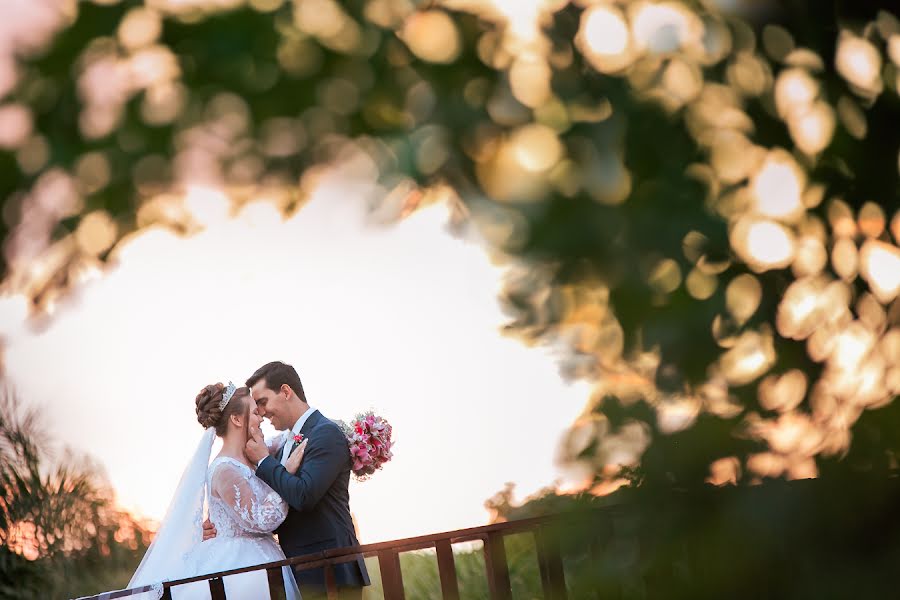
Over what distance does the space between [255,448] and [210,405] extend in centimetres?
35

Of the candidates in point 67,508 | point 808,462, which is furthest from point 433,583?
point 808,462

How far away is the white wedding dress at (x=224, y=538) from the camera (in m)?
4.23

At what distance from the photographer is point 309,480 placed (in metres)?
4.14

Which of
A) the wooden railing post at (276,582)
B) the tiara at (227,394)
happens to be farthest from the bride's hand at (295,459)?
the wooden railing post at (276,582)

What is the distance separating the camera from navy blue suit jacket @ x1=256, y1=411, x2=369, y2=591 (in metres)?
4.13

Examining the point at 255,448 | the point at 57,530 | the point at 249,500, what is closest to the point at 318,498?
the point at 249,500

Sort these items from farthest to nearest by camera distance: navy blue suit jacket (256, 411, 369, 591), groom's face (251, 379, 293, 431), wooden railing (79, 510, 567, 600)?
→ groom's face (251, 379, 293, 431), navy blue suit jacket (256, 411, 369, 591), wooden railing (79, 510, 567, 600)

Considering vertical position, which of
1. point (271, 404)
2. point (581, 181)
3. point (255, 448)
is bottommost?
point (581, 181)

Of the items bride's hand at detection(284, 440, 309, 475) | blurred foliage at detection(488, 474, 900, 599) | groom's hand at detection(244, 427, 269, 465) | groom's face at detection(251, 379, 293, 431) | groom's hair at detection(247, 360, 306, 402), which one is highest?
groom's hair at detection(247, 360, 306, 402)

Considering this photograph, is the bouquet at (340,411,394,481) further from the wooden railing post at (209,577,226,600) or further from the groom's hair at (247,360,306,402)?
the wooden railing post at (209,577,226,600)

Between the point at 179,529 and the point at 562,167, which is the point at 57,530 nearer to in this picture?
the point at 179,529

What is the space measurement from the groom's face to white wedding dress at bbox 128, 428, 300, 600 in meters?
0.25

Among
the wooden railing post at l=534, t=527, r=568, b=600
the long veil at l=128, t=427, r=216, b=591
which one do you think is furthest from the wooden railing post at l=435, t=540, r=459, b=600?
the wooden railing post at l=534, t=527, r=568, b=600

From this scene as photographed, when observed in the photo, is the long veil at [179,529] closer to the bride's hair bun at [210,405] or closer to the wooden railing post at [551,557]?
the bride's hair bun at [210,405]
